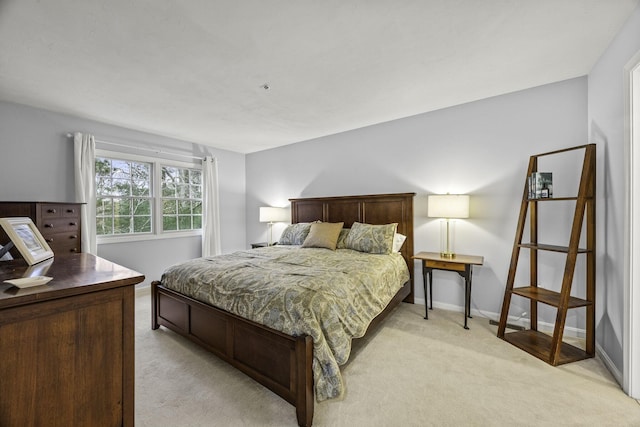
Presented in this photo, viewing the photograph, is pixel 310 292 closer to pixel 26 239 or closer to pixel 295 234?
pixel 26 239

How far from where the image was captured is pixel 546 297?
94.2 inches

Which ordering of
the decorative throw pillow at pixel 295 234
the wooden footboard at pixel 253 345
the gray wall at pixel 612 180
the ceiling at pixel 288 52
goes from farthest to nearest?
the decorative throw pillow at pixel 295 234 < the gray wall at pixel 612 180 < the ceiling at pixel 288 52 < the wooden footboard at pixel 253 345

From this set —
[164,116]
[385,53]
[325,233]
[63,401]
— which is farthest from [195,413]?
[164,116]

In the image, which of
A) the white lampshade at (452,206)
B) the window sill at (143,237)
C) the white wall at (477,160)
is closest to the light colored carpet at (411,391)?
the white wall at (477,160)

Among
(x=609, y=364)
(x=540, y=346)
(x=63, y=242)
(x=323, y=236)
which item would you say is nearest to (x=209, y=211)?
(x=63, y=242)

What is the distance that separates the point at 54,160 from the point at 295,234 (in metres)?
3.21

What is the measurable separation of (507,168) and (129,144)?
5047 mm

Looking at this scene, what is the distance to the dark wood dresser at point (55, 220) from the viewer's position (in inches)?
107

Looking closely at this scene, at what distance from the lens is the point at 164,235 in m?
4.48

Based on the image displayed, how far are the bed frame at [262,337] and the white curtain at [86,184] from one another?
1.51 metres

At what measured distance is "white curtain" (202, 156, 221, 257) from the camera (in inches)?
193

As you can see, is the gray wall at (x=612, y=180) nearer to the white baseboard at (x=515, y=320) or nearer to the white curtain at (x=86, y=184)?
the white baseboard at (x=515, y=320)

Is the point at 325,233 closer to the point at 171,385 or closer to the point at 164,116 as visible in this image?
the point at 171,385

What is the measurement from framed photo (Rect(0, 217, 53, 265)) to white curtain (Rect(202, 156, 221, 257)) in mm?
3447
